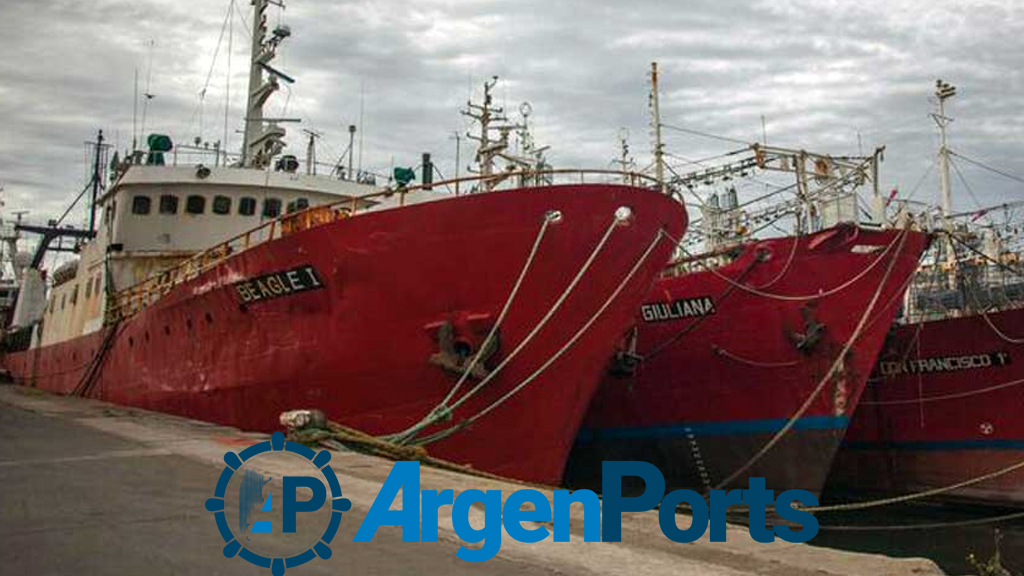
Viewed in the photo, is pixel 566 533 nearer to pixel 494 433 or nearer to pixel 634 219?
pixel 494 433

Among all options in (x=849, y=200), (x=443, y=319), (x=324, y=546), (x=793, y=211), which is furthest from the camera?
(x=793, y=211)

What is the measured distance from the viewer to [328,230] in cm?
1002

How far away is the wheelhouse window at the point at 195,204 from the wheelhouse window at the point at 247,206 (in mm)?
726

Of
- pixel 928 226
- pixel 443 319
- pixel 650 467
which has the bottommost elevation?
pixel 650 467

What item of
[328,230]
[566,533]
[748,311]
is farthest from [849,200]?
[566,533]

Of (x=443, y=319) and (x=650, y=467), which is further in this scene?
(x=650, y=467)

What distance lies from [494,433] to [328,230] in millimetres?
2962

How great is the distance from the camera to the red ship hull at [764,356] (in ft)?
41.9

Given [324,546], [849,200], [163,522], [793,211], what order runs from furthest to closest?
[793,211]
[849,200]
[163,522]
[324,546]

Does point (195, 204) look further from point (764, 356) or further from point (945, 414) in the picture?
point (945, 414)

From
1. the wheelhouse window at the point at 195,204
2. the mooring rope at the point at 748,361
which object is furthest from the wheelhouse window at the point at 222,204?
the mooring rope at the point at 748,361

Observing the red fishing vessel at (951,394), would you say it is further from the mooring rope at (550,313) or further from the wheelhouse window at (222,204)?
the wheelhouse window at (222,204)

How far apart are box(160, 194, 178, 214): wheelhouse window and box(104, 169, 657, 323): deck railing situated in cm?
154

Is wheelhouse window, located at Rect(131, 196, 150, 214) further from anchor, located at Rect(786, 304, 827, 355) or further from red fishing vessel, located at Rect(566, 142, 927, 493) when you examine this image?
anchor, located at Rect(786, 304, 827, 355)
